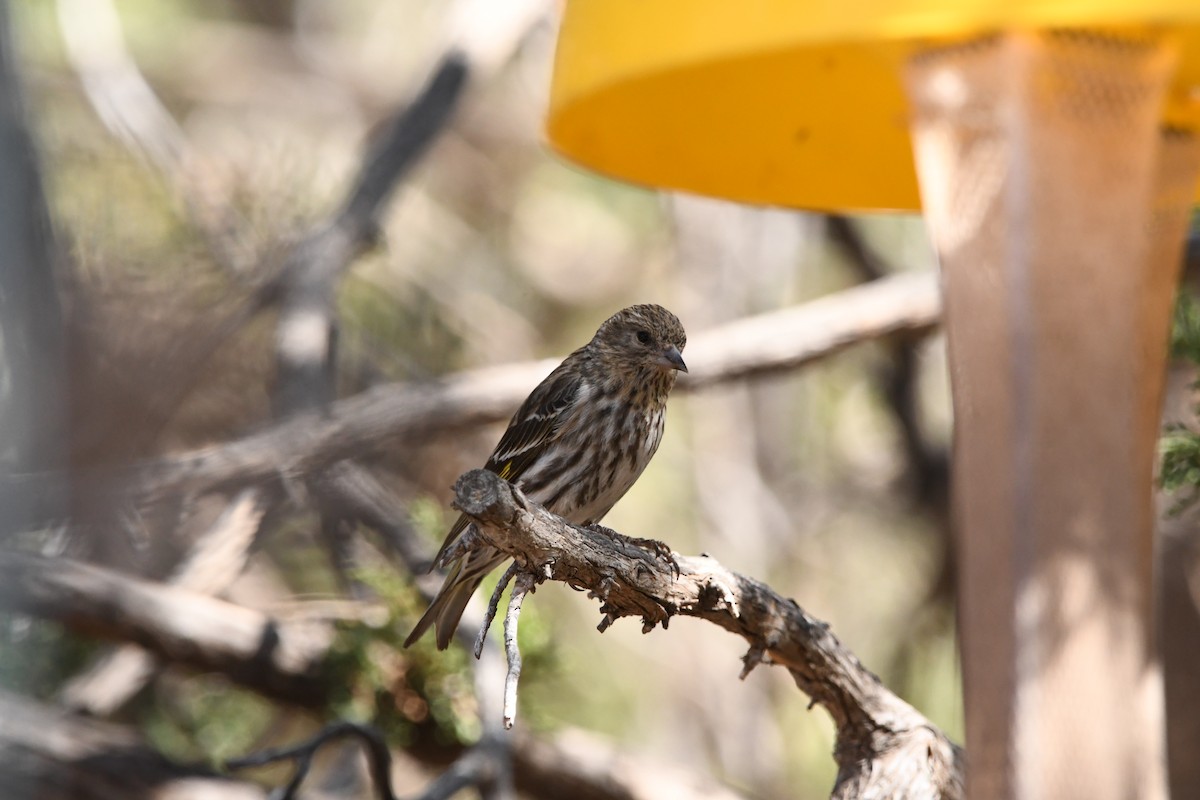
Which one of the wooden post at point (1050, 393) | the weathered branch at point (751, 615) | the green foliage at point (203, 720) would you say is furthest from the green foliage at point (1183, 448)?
the green foliage at point (203, 720)

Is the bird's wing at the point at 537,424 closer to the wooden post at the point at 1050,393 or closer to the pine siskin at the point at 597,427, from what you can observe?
the pine siskin at the point at 597,427

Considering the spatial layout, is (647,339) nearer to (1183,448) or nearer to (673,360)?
(673,360)

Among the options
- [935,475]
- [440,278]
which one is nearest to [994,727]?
[935,475]

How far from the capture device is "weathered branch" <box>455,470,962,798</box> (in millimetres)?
2662

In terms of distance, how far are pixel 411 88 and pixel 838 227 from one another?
149 inches

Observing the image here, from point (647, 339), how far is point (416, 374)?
2343 mm

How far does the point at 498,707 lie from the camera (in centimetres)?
470

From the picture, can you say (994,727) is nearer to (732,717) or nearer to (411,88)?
(732,717)

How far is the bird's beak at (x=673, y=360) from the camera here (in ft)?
13.4

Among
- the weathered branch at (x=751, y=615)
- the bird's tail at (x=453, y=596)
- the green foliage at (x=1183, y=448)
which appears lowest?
the weathered branch at (x=751, y=615)

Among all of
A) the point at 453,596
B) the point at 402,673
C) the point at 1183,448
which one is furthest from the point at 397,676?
the point at 1183,448

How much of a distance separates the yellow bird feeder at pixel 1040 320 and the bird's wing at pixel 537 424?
1.67 m

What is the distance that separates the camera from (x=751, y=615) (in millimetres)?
3301

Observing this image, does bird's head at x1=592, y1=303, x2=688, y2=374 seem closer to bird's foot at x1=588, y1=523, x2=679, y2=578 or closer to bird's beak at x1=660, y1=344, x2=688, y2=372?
bird's beak at x1=660, y1=344, x2=688, y2=372
